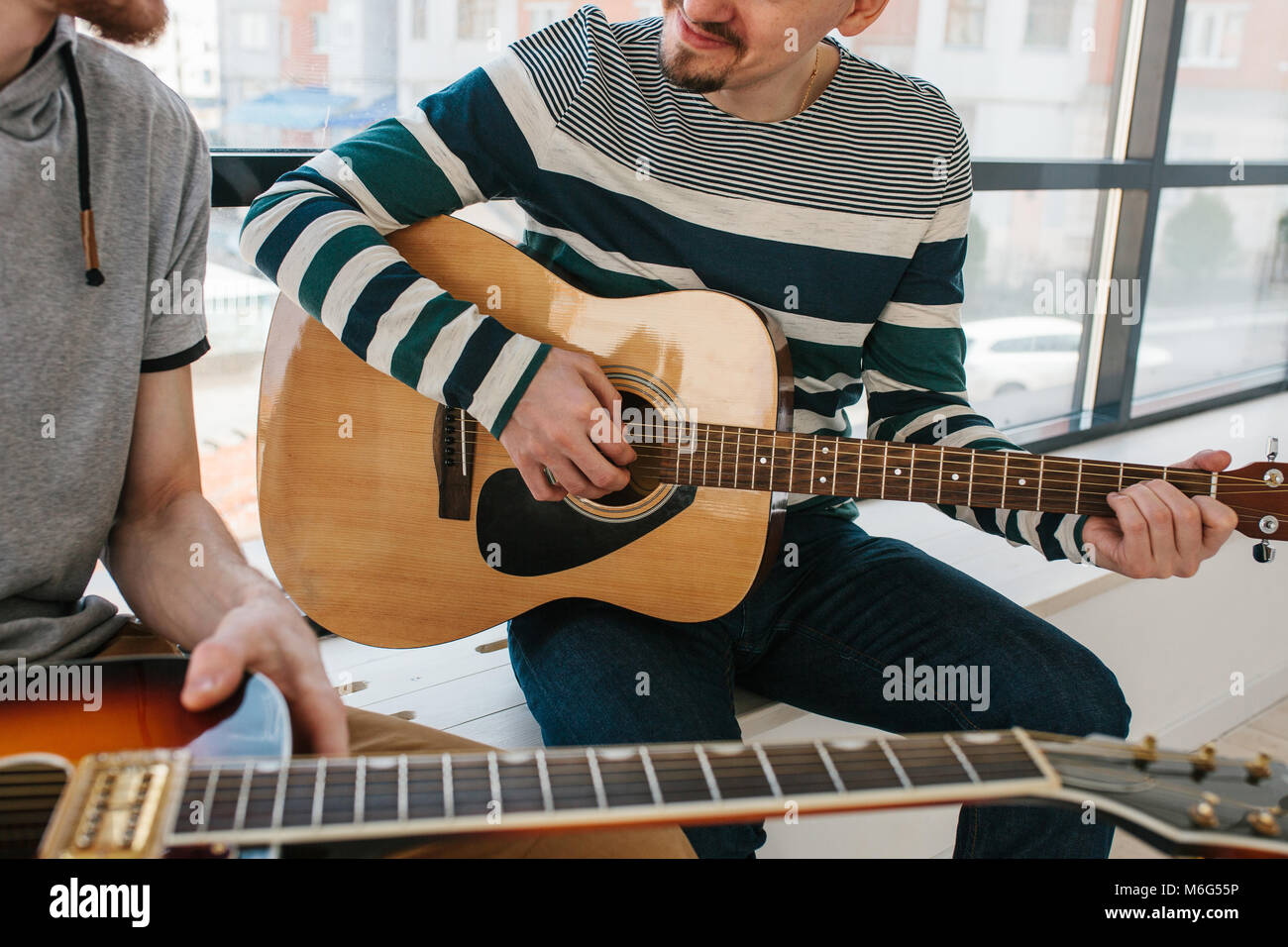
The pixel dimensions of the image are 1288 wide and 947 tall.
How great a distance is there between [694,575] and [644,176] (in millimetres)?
549

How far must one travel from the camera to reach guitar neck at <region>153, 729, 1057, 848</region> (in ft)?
1.97

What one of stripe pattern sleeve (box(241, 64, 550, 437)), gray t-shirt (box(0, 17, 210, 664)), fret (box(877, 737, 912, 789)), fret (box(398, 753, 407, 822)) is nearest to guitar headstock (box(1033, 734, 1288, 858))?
fret (box(877, 737, 912, 789))

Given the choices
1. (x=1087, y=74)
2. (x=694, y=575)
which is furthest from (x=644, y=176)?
(x=1087, y=74)

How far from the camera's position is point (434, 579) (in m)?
1.29

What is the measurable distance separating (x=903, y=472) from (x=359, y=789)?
804 millimetres

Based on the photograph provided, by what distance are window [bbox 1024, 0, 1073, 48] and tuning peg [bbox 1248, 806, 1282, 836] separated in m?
2.41

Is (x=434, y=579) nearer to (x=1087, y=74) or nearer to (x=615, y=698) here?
(x=615, y=698)

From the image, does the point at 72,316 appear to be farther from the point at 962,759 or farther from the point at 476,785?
the point at 962,759

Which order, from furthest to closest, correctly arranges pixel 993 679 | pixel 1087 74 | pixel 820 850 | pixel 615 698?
pixel 1087 74
pixel 820 850
pixel 993 679
pixel 615 698

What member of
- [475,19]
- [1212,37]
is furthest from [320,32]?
[1212,37]

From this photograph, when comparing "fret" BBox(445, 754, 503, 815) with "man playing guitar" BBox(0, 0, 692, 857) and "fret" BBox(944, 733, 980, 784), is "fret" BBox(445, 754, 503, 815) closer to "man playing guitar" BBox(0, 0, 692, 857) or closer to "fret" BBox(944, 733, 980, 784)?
"man playing guitar" BBox(0, 0, 692, 857)

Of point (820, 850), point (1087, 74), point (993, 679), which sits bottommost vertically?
point (820, 850)

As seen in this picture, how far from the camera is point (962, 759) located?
717mm
